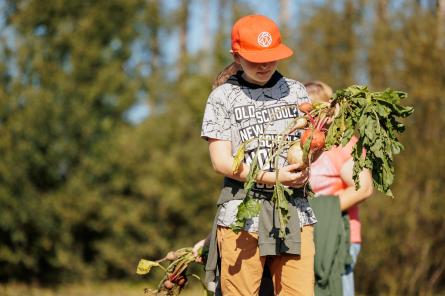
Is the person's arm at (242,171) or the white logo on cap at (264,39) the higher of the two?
the white logo on cap at (264,39)

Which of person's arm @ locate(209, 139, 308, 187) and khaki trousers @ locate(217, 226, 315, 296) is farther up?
person's arm @ locate(209, 139, 308, 187)

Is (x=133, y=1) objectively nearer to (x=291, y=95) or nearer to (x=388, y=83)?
(x=388, y=83)

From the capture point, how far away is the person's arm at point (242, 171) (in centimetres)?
406

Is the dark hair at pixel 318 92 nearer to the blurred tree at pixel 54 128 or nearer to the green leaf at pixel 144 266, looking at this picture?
the green leaf at pixel 144 266

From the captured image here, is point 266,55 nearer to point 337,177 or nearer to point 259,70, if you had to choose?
point 259,70

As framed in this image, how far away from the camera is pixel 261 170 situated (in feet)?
13.7

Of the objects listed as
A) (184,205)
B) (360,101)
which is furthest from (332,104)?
(184,205)

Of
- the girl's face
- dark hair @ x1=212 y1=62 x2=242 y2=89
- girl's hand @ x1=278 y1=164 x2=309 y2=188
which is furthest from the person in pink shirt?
girl's hand @ x1=278 y1=164 x2=309 y2=188

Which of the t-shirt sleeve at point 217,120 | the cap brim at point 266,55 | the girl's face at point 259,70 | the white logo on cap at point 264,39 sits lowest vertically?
the t-shirt sleeve at point 217,120

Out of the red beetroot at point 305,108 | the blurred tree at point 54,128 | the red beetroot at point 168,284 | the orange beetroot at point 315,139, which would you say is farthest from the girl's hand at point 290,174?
the blurred tree at point 54,128

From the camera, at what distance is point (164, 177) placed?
17.3 metres

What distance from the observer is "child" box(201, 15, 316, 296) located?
420 cm

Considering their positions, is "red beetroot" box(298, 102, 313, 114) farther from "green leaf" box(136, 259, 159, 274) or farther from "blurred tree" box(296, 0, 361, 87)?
"blurred tree" box(296, 0, 361, 87)

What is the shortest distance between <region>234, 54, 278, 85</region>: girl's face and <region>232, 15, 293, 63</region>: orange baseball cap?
0.06 meters
